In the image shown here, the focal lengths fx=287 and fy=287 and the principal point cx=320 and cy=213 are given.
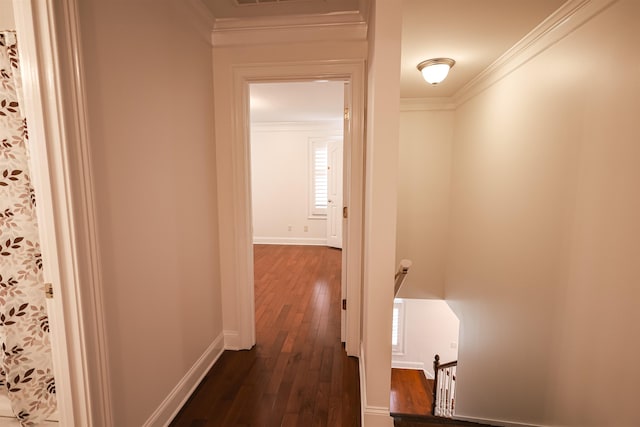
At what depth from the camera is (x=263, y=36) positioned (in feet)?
6.89

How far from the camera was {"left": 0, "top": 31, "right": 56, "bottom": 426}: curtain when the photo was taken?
1.26 meters

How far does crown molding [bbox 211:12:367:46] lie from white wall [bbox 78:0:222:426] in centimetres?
19

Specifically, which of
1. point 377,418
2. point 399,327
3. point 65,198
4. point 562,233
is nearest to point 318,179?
point 399,327

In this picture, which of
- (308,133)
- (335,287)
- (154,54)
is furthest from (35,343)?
(308,133)

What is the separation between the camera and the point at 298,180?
6148 millimetres

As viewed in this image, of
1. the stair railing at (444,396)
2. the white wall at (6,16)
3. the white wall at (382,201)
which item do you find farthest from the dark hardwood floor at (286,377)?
the white wall at (6,16)

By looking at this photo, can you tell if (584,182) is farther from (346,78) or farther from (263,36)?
(263,36)

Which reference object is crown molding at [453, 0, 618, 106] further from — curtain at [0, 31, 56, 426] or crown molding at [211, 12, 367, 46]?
curtain at [0, 31, 56, 426]

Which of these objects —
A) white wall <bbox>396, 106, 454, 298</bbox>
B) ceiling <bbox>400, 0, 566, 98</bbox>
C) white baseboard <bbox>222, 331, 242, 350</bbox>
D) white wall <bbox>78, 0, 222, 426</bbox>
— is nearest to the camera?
white wall <bbox>78, 0, 222, 426</bbox>

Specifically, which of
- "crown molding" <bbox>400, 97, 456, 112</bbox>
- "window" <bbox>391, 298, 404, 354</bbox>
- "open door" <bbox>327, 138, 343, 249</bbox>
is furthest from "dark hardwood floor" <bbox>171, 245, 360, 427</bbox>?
"crown molding" <bbox>400, 97, 456, 112</bbox>

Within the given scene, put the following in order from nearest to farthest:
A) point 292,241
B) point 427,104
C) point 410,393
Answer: point 427,104 < point 410,393 < point 292,241

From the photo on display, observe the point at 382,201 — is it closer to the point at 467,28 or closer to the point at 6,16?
the point at 467,28

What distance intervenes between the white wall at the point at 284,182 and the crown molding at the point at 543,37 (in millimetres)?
3416

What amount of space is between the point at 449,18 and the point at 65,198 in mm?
2347
